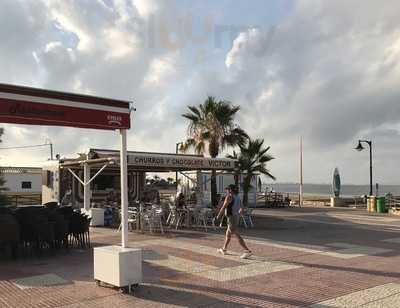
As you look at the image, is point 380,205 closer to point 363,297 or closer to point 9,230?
point 363,297

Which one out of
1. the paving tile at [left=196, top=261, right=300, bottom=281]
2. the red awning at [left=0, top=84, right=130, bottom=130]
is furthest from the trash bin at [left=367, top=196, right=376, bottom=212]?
the red awning at [left=0, top=84, right=130, bottom=130]

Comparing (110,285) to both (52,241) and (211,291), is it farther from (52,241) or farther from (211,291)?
(52,241)

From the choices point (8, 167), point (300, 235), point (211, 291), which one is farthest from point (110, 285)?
point (8, 167)

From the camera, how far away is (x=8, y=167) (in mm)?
47250

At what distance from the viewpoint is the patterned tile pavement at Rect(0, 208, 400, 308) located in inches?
286

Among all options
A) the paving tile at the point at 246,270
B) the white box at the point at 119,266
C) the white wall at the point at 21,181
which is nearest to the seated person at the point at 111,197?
the paving tile at the point at 246,270

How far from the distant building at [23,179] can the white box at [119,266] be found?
3885 centimetres

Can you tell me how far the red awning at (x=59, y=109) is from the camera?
7.80m

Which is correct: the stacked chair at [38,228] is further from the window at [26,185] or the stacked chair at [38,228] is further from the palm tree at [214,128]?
the window at [26,185]

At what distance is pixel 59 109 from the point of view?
26.8ft

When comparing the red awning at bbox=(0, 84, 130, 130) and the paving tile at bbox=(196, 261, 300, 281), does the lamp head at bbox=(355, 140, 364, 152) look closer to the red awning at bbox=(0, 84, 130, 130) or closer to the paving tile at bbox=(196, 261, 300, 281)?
the paving tile at bbox=(196, 261, 300, 281)

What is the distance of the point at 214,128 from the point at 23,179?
1152 inches

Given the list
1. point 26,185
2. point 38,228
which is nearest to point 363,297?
Result: point 38,228

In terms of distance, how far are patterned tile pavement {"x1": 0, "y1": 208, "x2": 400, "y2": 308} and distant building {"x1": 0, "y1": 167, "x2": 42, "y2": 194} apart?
33352 millimetres
